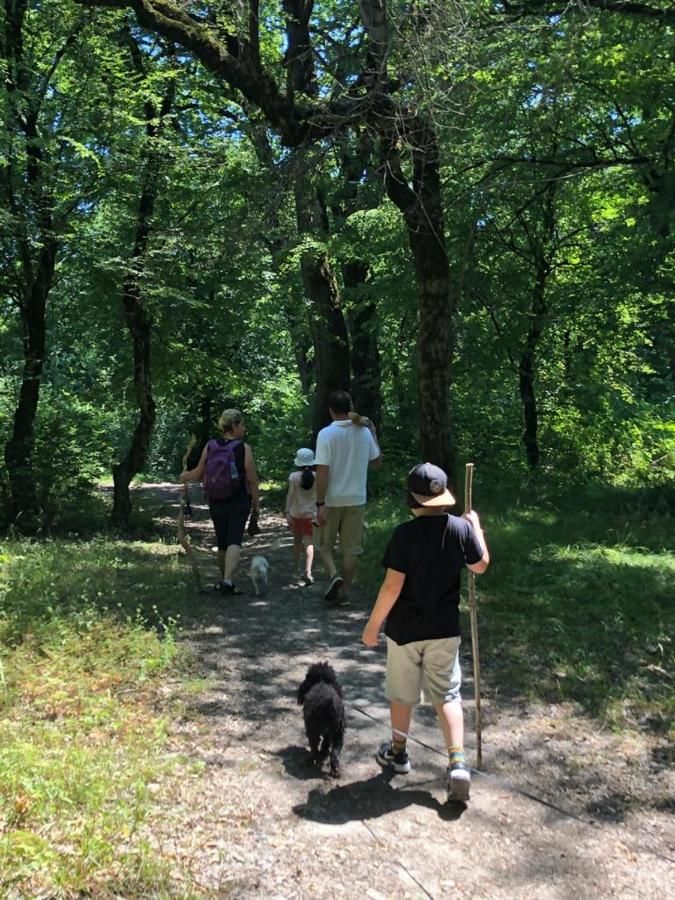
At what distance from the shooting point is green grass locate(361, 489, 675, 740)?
520cm

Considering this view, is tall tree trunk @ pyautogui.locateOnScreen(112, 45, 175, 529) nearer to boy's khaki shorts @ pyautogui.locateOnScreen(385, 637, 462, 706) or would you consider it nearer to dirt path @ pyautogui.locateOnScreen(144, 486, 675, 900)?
dirt path @ pyautogui.locateOnScreen(144, 486, 675, 900)

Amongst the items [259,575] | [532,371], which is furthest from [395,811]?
[532,371]

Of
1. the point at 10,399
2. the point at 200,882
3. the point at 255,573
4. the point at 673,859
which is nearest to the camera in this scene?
the point at 200,882

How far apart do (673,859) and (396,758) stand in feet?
4.69

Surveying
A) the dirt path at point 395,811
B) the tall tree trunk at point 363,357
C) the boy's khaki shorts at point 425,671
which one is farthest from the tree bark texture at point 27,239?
the boy's khaki shorts at point 425,671

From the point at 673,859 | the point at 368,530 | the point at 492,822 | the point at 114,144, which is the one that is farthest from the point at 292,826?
the point at 114,144

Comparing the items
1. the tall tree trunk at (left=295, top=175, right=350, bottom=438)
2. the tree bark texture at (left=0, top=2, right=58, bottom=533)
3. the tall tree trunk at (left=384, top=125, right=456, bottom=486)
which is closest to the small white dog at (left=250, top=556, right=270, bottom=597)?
the tall tree trunk at (left=384, top=125, right=456, bottom=486)

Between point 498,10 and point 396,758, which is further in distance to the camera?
point 498,10

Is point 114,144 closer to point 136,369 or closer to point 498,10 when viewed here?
point 136,369

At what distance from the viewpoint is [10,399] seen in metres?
17.6

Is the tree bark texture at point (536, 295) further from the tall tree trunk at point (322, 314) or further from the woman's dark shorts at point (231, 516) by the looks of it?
the woman's dark shorts at point (231, 516)

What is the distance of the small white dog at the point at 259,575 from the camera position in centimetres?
764

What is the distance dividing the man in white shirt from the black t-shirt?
3.17 metres

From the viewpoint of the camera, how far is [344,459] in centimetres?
698
